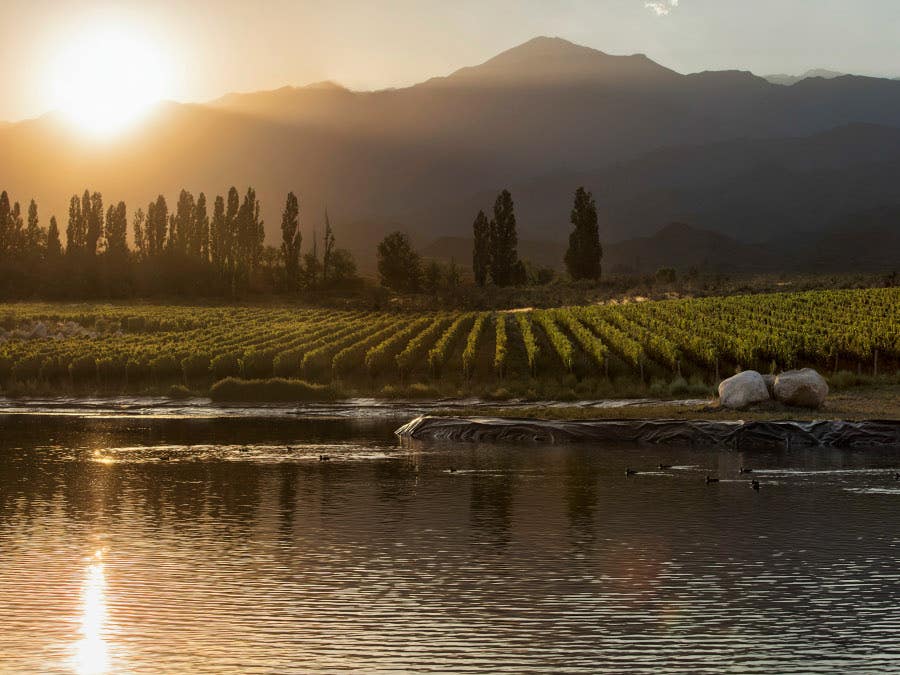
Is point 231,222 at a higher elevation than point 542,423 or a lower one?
higher

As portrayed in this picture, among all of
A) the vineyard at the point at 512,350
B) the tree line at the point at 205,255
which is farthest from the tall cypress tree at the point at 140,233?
the vineyard at the point at 512,350

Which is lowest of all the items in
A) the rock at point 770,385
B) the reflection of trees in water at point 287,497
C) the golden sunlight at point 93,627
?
the golden sunlight at point 93,627

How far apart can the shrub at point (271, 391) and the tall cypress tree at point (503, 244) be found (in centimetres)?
9619

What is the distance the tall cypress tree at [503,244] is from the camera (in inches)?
5856

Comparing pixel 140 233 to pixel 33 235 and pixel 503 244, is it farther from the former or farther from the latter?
pixel 503 244

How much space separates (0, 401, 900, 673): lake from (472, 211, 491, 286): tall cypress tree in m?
124

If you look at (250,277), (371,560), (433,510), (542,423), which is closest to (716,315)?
(542,423)

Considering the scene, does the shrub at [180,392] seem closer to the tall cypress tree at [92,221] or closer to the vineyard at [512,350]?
the vineyard at [512,350]

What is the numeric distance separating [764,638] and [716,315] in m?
64.1

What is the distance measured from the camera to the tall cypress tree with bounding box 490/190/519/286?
148750mm

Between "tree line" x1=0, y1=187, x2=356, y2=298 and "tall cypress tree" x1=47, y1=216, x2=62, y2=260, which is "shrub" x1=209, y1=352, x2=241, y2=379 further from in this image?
"tall cypress tree" x1=47, y1=216, x2=62, y2=260

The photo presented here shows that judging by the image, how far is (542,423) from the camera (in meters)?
33.5

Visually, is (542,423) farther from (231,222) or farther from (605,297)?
(231,222)

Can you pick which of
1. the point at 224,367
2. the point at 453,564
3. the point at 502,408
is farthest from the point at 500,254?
the point at 453,564
